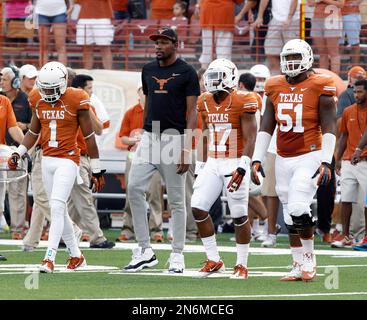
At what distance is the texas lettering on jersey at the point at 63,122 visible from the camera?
39.2 feet

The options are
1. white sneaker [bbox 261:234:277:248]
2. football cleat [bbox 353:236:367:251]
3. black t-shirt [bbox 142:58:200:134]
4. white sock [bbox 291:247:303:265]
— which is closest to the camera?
white sock [bbox 291:247:303:265]

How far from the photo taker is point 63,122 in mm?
12000

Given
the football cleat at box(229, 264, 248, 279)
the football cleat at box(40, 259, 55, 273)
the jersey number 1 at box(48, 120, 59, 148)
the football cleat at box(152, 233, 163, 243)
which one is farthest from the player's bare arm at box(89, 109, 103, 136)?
the football cleat at box(229, 264, 248, 279)

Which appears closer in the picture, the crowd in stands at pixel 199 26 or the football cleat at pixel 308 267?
the football cleat at pixel 308 267

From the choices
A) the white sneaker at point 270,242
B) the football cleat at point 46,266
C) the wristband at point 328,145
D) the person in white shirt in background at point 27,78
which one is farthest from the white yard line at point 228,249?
the wristband at point 328,145

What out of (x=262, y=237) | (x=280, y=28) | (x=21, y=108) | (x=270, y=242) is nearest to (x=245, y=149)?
(x=270, y=242)

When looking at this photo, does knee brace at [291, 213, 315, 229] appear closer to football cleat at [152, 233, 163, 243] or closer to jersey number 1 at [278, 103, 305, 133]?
jersey number 1 at [278, 103, 305, 133]

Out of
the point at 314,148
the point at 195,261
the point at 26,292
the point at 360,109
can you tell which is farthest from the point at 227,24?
the point at 26,292

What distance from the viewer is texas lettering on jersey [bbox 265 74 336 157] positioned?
1110 centimetres

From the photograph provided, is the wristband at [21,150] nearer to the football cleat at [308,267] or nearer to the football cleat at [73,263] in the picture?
the football cleat at [73,263]

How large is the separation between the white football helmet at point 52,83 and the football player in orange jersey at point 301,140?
1945 millimetres

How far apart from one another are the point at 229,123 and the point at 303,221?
121 centimetres

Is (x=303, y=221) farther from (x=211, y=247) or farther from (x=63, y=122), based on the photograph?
(x=63, y=122)
